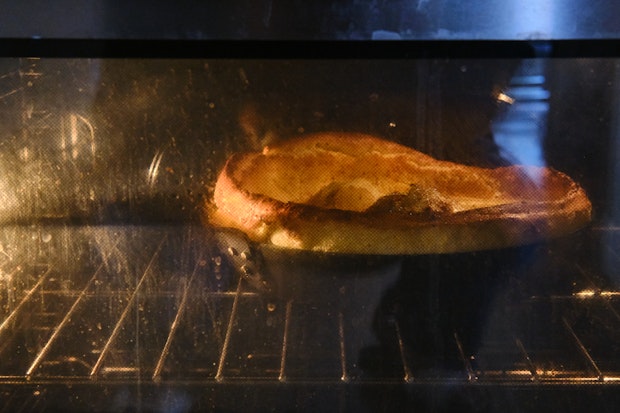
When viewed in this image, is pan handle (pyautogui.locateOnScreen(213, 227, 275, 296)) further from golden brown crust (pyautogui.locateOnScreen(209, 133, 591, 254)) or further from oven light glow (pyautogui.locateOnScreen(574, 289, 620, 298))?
oven light glow (pyautogui.locateOnScreen(574, 289, 620, 298))

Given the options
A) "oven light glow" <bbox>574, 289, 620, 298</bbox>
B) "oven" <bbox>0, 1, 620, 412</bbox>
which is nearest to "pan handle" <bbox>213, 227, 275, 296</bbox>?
"oven" <bbox>0, 1, 620, 412</bbox>

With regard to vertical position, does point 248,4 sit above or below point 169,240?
above

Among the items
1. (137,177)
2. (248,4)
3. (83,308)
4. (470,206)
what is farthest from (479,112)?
(83,308)

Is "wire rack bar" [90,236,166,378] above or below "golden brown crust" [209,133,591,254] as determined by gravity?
below

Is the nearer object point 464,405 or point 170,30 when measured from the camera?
point 170,30

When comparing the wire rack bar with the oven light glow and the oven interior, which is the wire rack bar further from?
the oven light glow

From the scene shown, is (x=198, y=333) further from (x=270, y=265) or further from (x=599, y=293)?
(x=599, y=293)

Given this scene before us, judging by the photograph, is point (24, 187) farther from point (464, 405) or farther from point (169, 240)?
point (464, 405)

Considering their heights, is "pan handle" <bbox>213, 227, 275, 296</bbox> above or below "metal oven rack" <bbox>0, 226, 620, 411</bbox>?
above

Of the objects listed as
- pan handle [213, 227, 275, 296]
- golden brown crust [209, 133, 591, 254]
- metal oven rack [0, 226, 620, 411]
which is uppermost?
golden brown crust [209, 133, 591, 254]
